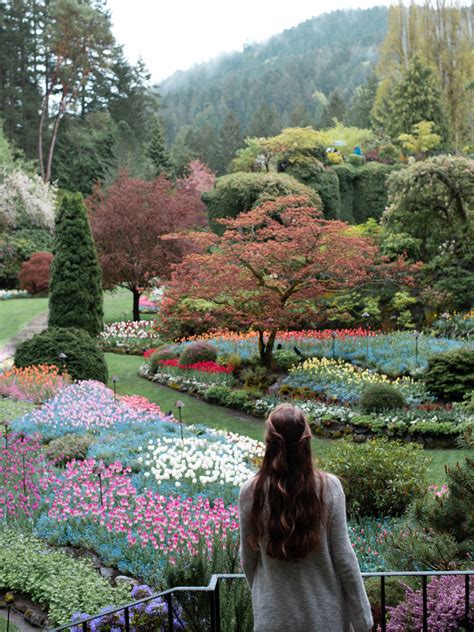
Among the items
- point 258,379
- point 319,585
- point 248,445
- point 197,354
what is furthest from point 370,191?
point 319,585

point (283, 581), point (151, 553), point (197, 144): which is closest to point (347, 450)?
point (151, 553)

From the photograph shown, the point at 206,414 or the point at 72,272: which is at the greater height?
the point at 72,272

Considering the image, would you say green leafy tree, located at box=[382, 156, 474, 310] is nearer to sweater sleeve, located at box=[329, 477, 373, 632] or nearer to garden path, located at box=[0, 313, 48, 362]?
garden path, located at box=[0, 313, 48, 362]

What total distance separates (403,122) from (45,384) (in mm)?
25049

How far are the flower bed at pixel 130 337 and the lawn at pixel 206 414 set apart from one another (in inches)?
67.7

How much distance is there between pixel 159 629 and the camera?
4672mm

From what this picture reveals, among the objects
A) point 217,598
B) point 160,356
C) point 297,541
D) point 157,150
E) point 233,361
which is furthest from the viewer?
point 157,150

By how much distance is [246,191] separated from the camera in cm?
2409

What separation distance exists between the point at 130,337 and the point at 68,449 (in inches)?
449

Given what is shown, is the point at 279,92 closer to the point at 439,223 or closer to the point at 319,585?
the point at 439,223

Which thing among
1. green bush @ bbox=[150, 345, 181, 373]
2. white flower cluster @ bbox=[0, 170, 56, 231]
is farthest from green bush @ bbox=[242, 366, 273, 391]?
white flower cluster @ bbox=[0, 170, 56, 231]

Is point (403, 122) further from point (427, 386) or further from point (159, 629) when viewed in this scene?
point (159, 629)

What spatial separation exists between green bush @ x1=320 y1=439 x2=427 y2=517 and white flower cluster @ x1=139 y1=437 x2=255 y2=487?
1.14 metres

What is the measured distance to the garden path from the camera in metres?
18.1
